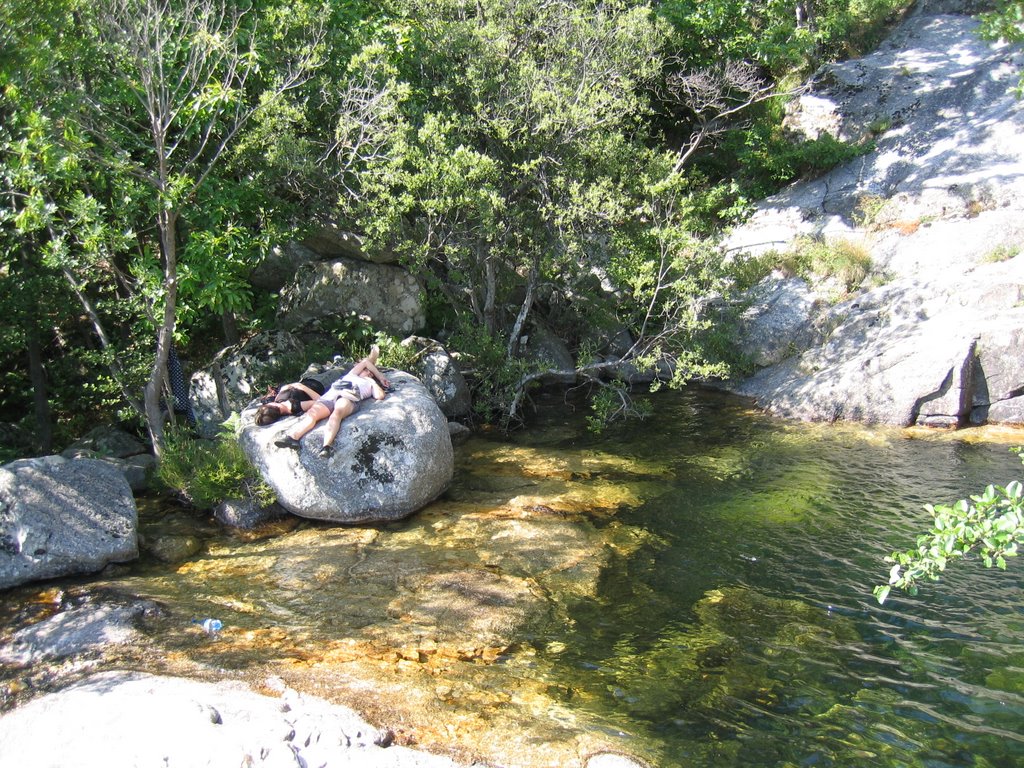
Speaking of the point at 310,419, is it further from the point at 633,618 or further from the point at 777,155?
the point at 777,155

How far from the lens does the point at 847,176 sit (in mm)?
20984

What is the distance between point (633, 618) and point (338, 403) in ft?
17.3

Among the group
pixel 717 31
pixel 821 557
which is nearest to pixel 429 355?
pixel 821 557

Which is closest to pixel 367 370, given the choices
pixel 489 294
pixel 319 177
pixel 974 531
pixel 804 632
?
pixel 319 177

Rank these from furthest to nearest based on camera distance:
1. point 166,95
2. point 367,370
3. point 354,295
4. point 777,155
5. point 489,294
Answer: point 777,155, point 354,295, point 489,294, point 367,370, point 166,95

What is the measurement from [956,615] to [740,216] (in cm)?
1567

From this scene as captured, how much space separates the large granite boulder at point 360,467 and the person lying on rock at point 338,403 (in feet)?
0.34

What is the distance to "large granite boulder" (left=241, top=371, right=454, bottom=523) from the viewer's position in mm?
10633

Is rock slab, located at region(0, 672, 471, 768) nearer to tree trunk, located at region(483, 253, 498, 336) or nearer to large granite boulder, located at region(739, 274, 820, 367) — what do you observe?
tree trunk, located at region(483, 253, 498, 336)

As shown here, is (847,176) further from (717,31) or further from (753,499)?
(753,499)

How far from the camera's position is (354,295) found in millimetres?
16422

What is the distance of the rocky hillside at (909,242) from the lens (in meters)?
14.1

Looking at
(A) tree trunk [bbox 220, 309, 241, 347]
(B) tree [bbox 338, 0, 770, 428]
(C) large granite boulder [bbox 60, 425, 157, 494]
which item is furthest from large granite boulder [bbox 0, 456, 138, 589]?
(B) tree [bbox 338, 0, 770, 428]

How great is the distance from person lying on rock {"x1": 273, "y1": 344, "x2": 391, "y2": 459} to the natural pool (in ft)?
4.08
